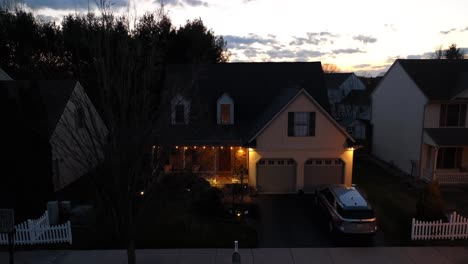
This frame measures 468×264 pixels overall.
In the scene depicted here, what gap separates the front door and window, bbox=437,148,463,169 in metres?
14.6

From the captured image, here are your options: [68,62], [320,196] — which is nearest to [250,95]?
[320,196]

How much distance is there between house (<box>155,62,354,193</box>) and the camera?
19359 mm

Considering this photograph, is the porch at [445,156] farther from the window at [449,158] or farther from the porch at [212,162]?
the porch at [212,162]

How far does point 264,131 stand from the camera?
1947 centimetres

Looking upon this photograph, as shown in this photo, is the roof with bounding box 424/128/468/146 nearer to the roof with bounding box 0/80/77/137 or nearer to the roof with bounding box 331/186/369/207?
the roof with bounding box 331/186/369/207

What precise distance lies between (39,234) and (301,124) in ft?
46.5

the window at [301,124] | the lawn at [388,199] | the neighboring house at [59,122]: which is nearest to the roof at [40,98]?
the neighboring house at [59,122]

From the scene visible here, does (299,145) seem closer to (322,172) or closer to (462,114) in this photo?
(322,172)

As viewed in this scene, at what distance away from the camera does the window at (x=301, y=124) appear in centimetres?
1936

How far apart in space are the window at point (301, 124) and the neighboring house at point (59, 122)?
34.8 ft

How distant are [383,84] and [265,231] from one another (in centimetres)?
1981

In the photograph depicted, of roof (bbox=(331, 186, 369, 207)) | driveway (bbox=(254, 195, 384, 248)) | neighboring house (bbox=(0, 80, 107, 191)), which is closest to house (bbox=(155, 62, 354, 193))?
driveway (bbox=(254, 195, 384, 248))

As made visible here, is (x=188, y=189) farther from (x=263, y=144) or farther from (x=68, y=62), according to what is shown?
(x=68, y=62)

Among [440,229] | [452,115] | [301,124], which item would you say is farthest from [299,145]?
[452,115]
